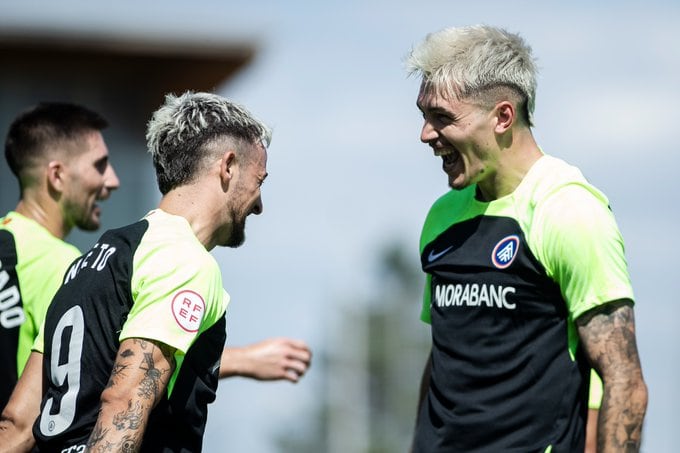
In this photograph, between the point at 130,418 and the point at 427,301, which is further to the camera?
the point at 427,301

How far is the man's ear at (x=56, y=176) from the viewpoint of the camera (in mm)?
6461

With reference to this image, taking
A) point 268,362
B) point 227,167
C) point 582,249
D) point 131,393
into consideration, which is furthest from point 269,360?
point 582,249

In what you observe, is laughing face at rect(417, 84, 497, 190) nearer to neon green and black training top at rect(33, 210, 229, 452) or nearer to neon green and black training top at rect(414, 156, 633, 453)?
neon green and black training top at rect(414, 156, 633, 453)

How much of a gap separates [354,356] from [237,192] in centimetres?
3725

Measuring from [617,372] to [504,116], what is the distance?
1.17 meters

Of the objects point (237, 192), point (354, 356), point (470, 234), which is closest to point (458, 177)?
point (470, 234)

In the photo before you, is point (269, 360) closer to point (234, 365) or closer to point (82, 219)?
point (234, 365)

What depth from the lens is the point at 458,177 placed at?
5031 millimetres

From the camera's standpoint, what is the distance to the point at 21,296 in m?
5.95

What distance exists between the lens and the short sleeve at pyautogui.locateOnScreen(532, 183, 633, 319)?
446 cm

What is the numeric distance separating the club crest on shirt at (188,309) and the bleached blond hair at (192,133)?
23.9 inches

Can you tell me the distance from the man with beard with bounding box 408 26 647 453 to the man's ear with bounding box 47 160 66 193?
7.30ft

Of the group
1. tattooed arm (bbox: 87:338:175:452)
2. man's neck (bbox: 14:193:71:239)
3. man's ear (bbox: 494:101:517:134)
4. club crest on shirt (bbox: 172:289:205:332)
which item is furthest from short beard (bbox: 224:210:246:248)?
man's neck (bbox: 14:193:71:239)

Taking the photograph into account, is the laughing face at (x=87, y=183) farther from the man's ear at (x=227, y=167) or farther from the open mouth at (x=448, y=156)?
the open mouth at (x=448, y=156)
